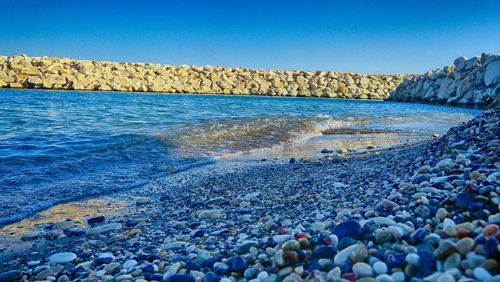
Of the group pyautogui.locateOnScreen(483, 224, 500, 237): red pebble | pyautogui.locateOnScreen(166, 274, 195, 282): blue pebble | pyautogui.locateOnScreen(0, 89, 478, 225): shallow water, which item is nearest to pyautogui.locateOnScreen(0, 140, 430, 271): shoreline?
pyautogui.locateOnScreen(0, 89, 478, 225): shallow water

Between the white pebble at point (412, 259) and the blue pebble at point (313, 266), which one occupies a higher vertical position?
the white pebble at point (412, 259)

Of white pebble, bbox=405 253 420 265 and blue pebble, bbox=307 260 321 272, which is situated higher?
white pebble, bbox=405 253 420 265

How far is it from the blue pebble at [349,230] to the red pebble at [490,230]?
24.5 inches

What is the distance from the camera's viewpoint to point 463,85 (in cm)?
2733

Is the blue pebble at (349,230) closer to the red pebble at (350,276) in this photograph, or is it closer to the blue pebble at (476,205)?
the red pebble at (350,276)

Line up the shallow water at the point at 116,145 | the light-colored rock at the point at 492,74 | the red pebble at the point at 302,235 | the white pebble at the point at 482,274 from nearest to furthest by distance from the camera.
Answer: the white pebble at the point at 482,274 → the red pebble at the point at 302,235 → the shallow water at the point at 116,145 → the light-colored rock at the point at 492,74

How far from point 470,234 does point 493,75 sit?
25914 millimetres

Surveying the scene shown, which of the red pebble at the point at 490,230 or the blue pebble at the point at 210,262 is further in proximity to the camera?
the blue pebble at the point at 210,262

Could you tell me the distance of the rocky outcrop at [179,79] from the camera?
33.1 m

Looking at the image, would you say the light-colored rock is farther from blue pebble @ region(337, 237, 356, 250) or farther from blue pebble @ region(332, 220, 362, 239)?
blue pebble @ region(337, 237, 356, 250)

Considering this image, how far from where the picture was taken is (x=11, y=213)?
4023 mm

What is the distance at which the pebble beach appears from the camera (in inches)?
69.7

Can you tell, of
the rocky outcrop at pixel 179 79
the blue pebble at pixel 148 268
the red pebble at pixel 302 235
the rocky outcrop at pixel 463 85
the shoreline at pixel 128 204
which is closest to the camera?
the red pebble at pixel 302 235

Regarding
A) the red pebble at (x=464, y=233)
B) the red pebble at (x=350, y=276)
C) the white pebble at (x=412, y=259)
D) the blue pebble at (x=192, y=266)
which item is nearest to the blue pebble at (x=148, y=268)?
the blue pebble at (x=192, y=266)
